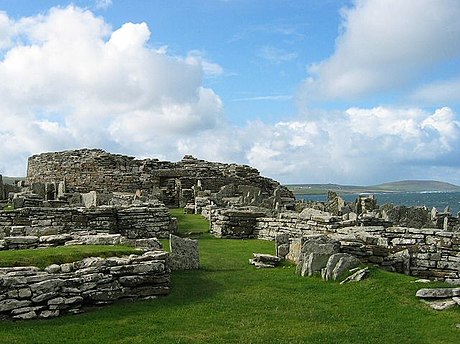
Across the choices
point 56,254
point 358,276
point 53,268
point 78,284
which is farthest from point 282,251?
point 53,268

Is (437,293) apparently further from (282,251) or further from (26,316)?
(26,316)

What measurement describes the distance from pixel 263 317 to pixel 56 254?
4153 mm

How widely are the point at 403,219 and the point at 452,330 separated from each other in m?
17.1

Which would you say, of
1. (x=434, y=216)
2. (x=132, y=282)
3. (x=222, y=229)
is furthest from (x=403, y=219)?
(x=132, y=282)

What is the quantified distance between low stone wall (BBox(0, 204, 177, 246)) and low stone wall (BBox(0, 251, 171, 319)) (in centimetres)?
731

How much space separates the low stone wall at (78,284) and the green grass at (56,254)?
0.32 m

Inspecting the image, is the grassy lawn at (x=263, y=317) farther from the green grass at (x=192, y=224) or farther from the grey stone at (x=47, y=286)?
the green grass at (x=192, y=224)

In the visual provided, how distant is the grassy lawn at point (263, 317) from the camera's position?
8477 millimetres

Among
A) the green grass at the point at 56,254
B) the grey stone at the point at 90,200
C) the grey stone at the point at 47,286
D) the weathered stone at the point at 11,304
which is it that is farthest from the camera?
the grey stone at the point at 90,200

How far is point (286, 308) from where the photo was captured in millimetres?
10031

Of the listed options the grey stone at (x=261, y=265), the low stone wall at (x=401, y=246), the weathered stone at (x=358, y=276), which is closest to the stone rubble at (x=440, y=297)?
the weathered stone at (x=358, y=276)

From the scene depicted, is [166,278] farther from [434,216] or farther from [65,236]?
[434,216]

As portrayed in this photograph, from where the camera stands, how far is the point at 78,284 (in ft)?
32.1

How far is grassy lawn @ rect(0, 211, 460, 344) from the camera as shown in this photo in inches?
334
